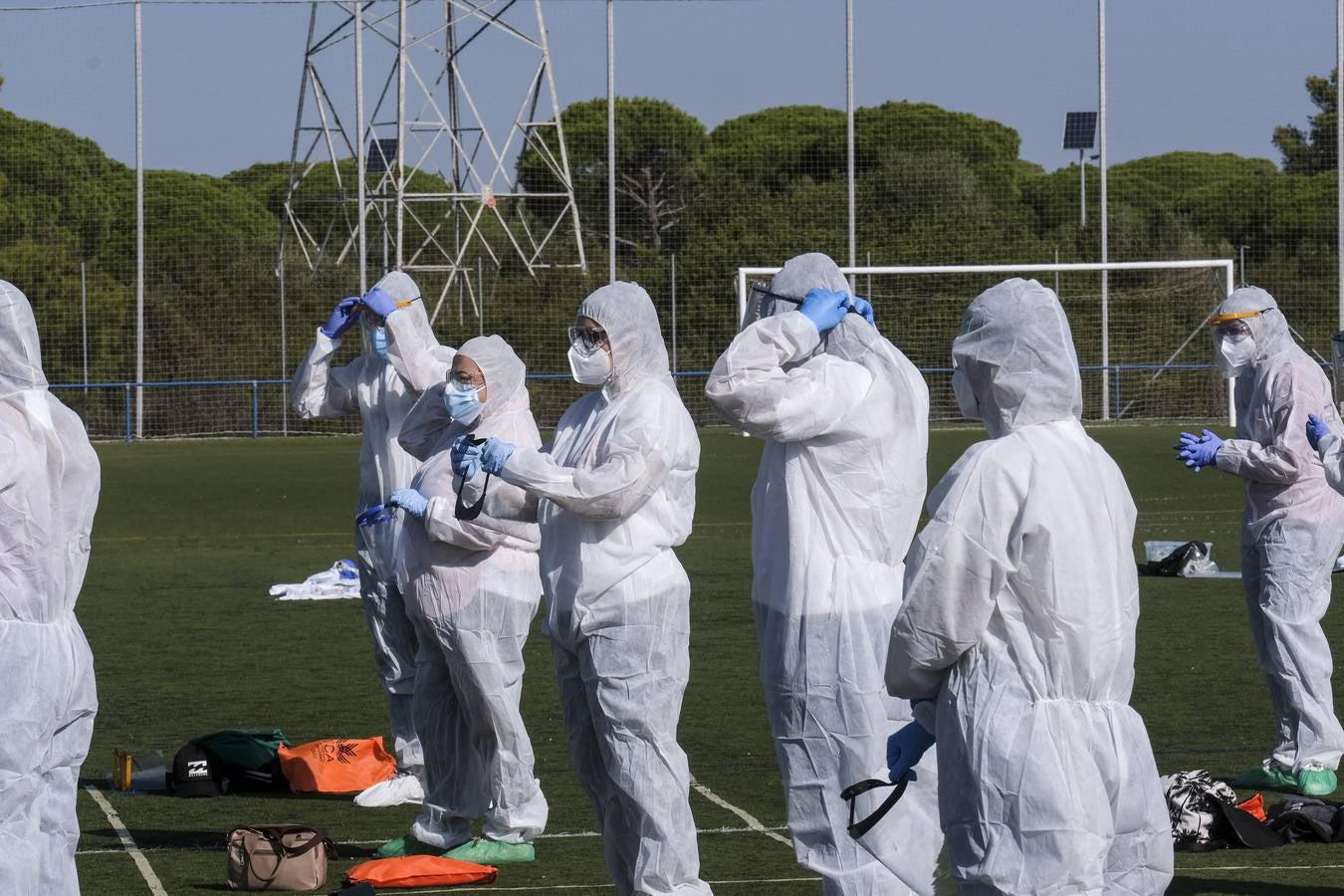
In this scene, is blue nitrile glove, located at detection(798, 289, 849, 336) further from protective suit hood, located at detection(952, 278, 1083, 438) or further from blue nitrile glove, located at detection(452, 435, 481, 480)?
protective suit hood, located at detection(952, 278, 1083, 438)

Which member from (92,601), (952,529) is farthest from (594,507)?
(92,601)

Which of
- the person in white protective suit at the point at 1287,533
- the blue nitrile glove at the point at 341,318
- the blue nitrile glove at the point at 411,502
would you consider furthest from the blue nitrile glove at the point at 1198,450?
the blue nitrile glove at the point at 341,318

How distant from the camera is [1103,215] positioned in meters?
27.8

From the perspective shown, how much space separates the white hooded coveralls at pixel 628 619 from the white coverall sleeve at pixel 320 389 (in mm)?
2948

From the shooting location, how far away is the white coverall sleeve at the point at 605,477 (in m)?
5.05

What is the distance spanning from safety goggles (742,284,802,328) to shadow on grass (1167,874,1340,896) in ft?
7.44

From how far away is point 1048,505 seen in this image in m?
3.68

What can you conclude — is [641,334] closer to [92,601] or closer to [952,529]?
[952,529]

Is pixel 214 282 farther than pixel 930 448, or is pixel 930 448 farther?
pixel 214 282

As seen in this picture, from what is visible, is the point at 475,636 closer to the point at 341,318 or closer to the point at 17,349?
the point at 17,349

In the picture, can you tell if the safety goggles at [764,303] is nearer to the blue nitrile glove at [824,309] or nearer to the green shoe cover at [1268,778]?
the blue nitrile glove at [824,309]

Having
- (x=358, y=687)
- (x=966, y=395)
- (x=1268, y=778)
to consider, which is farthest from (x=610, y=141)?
(x=966, y=395)

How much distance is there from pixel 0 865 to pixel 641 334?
2.25 m

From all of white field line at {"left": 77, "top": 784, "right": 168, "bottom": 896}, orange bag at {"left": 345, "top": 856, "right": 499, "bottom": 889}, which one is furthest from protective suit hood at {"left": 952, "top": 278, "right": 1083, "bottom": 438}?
white field line at {"left": 77, "top": 784, "right": 168, "bottom": 896}
